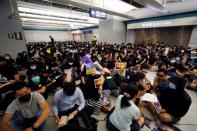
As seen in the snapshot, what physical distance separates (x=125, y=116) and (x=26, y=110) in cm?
159

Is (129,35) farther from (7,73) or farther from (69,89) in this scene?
(69,89)

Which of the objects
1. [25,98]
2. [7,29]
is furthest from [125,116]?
[7,29]

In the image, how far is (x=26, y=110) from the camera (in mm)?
1879

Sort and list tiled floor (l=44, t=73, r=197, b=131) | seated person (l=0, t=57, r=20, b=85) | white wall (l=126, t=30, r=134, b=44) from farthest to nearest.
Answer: white wall (l=126, t=30, r=134, b=44) < seated person (l=0, t=57, r=20, b=85) < tiled floor (l=44, t=73, r=197, b=131)

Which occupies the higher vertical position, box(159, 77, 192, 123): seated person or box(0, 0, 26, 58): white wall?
box(0, 0, 26, 58): white wall

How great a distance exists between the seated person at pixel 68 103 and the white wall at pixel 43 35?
22810 mm

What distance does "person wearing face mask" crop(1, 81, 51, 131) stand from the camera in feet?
5.71

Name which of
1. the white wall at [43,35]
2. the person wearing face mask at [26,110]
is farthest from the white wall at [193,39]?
the white wall at [43,35]

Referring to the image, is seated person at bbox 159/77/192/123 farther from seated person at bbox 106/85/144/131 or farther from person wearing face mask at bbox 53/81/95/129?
person wearing face mask at bbox 53/81/95/129

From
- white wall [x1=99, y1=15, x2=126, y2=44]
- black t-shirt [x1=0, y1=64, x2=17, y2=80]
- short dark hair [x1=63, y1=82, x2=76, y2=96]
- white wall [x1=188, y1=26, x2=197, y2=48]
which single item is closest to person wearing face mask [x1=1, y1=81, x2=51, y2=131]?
short dark hair [x1=63, y1=82, x2=76, y2=96]

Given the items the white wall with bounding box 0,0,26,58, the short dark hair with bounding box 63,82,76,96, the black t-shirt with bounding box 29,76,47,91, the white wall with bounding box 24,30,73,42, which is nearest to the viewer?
the short dark hair with bounding box 63,82,76,96

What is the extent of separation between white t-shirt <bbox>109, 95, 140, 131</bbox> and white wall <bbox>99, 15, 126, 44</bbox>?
11005 millimetres

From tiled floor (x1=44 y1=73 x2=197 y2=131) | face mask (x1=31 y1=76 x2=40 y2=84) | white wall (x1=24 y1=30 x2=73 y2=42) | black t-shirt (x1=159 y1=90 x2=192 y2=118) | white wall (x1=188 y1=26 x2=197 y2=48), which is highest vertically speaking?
white wall (x1=24 y1=30 x2=73 y2=42)

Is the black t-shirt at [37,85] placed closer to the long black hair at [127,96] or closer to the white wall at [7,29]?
the long black hair at [127,96]
